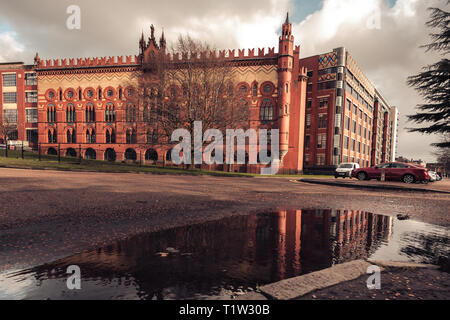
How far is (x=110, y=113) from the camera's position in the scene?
3984cm

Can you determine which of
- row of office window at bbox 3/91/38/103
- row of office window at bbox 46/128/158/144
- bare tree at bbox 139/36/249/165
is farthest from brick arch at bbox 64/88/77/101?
bare tree at bbox 139/36/249/165

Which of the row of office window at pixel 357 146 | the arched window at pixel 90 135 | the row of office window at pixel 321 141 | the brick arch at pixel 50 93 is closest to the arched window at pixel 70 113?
the brick arch at pixel 50 93

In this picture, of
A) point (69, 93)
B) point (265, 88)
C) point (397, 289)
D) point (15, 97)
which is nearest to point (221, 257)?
point (397, 289)

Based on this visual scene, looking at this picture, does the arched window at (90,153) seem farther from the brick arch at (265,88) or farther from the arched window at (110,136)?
the brick arch at (265,88)

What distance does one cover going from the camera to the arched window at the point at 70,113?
133 feet

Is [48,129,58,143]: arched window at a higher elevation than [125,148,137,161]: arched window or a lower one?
higher

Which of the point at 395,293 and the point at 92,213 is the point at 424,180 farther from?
the point at 92,213

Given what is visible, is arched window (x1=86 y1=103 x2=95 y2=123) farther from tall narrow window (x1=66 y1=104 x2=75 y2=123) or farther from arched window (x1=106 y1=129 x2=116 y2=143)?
arched window (x1=106 y1=129 x2=116 y2=143)

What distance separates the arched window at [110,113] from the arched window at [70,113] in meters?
5.94

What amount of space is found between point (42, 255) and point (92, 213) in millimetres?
2403

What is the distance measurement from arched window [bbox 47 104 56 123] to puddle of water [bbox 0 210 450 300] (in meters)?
47.1

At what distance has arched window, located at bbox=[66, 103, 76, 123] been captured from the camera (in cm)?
4047

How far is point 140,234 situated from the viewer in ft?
13.9

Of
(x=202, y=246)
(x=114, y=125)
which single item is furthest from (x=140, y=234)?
(x=114, y=125)
